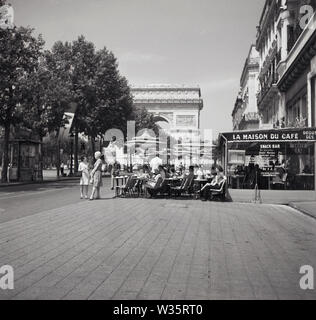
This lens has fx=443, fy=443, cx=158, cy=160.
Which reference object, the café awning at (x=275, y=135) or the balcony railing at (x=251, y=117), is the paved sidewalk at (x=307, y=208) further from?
the balcony railing at (x=251, y=117)

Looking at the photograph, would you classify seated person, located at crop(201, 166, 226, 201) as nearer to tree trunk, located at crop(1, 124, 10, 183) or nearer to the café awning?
the café awning

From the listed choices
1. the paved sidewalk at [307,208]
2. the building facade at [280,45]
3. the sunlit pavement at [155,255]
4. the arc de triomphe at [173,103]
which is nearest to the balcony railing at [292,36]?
the building facade at [280,45]

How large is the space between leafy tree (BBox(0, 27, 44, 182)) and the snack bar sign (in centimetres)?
1617

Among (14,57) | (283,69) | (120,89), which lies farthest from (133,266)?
(120,89)

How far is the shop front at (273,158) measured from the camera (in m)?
15.6

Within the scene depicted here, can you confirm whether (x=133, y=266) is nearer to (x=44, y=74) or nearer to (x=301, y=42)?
(x=301, y=42)

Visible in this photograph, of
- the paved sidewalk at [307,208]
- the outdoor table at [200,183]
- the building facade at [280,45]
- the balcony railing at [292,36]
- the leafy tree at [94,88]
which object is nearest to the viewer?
the paved sidewalk at [307,208]

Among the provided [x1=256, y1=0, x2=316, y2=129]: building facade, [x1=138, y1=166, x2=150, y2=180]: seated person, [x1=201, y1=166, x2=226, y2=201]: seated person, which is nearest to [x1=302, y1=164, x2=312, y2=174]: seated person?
[x1=201, y1=166, x2=226, y2=201]: seated person

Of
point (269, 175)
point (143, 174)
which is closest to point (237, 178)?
point (269, 175)

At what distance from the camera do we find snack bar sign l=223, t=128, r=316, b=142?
50.6 ft

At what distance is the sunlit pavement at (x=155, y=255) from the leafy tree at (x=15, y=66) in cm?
1758

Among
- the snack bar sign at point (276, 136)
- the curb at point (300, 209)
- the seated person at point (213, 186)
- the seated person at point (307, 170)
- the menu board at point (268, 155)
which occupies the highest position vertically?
the snack bar sign at point (276, 136)
